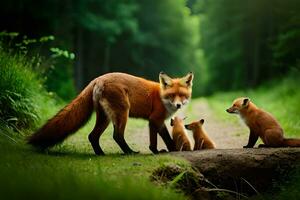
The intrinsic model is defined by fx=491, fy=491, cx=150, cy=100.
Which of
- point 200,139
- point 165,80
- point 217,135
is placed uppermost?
point 165,80

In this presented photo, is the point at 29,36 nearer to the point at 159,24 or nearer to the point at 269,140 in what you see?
the point at 269,140

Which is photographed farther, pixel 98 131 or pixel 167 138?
pixel 167 138

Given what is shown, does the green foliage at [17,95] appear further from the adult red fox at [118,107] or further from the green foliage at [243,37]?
the green foliage at [243,37]

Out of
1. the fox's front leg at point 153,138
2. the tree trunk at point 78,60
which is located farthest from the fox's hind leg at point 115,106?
the tree trunk at point 78,60

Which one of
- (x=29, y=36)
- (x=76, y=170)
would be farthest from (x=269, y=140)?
Answer: (x=29, y=36)

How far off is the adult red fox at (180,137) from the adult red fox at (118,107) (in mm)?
259

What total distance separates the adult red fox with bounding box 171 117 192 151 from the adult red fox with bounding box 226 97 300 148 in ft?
3.85

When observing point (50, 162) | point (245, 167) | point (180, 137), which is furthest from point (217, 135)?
point (50, 162)

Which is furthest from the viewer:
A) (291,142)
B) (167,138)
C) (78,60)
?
(78,60)

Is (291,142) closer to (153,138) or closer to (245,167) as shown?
(245,167)

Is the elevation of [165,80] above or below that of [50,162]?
above

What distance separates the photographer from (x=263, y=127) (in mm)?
8977

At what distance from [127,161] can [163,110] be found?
1.69 m

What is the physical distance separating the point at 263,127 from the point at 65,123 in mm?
3573
